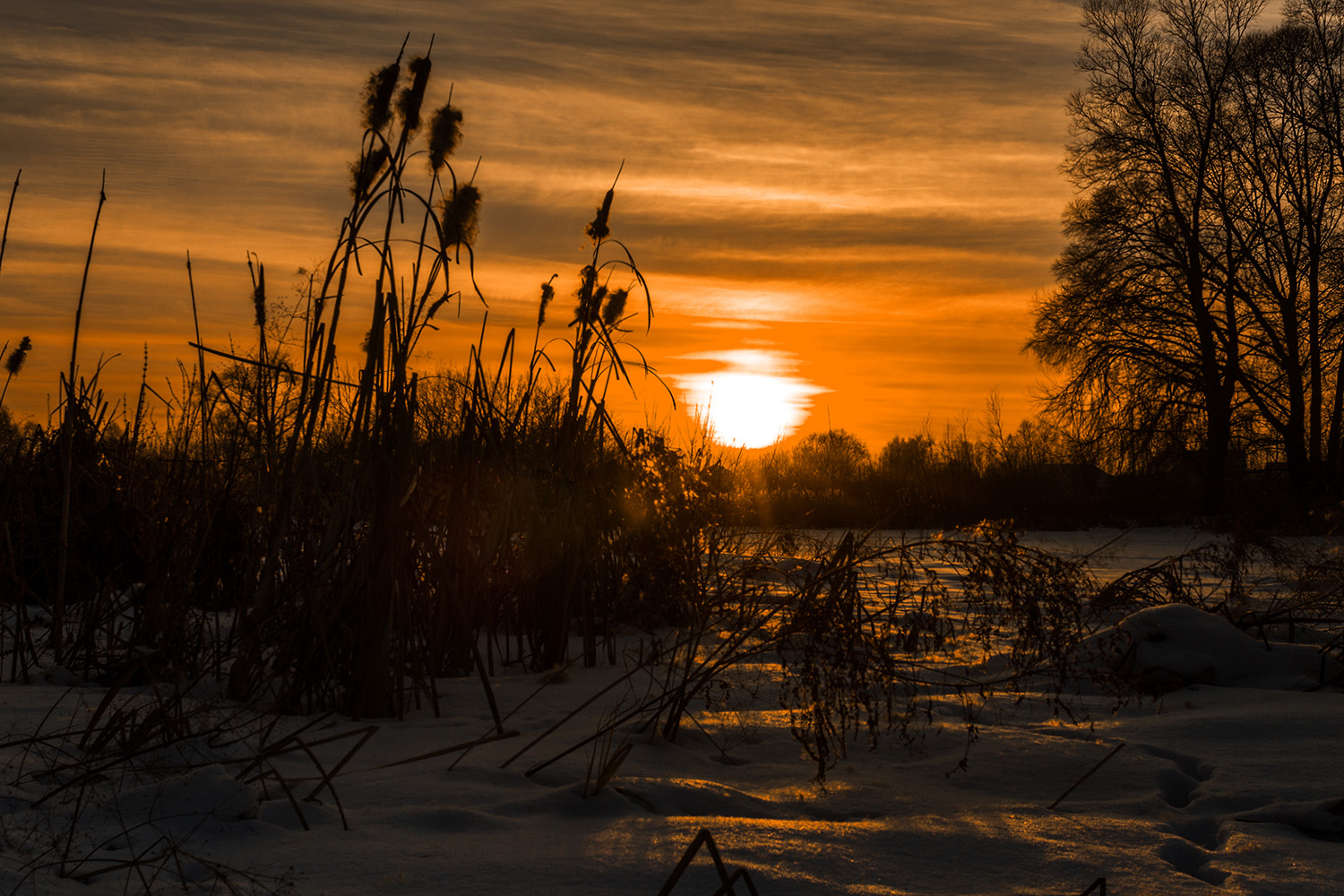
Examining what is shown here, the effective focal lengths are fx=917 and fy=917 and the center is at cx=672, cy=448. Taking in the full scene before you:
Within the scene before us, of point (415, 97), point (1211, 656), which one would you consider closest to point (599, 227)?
point (415, 97)

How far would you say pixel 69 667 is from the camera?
308 centimetres

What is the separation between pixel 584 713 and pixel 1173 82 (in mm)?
Answer: 20287

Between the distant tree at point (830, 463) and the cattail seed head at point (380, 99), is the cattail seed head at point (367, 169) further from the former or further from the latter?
the distant tree at point (830, 463)

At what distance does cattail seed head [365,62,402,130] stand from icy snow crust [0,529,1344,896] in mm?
1613

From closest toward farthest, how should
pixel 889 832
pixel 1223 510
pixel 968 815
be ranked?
pixel 889 832 → pixel 968 815 → pixel 1223 510

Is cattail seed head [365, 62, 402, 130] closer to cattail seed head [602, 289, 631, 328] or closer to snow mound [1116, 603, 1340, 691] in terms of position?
cattail seed head [602, 289, 631, 328]

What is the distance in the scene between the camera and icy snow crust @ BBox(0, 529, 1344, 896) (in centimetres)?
164

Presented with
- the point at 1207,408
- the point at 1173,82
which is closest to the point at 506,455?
the point at 1207,408

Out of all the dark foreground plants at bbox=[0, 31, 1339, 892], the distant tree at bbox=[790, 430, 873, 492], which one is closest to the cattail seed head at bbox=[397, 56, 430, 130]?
the dark foreground plants at bbox=[0, 31, 1339, 892]

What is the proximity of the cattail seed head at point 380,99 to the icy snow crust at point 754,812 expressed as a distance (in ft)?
5.29

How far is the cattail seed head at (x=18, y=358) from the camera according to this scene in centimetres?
371

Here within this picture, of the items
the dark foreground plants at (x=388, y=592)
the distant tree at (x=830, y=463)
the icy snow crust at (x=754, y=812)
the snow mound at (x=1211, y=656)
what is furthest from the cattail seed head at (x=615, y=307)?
the distant tree at (x=830, y=463)

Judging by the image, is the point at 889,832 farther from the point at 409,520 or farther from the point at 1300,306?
the point at 1300,306

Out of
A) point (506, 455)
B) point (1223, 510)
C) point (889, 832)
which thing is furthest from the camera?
point (1223, 510)
